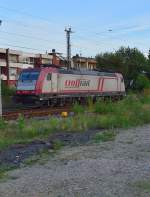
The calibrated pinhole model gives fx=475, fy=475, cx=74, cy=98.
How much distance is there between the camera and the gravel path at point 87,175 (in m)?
6.96

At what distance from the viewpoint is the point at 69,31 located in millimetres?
73812

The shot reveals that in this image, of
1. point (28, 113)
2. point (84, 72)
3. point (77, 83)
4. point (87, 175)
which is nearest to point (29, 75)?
point (77, 83)

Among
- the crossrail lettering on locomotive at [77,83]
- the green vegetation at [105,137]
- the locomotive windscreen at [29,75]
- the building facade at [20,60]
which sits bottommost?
the green vegetation at [105,137]

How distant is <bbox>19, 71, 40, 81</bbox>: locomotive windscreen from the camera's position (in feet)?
114

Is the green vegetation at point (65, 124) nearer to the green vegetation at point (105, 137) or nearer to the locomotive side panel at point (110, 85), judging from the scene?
the green vegetation at point (105, 137)

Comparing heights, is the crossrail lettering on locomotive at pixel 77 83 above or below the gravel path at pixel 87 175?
above

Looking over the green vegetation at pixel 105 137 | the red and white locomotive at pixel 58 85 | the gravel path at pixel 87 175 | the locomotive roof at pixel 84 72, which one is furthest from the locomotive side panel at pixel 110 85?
the gravel path at pixel 87 175

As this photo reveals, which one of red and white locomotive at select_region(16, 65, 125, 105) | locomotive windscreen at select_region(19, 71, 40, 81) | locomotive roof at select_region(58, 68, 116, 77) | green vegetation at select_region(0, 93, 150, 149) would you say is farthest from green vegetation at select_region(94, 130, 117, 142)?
locomotive roof at select_region(58, 68, 116, 77)

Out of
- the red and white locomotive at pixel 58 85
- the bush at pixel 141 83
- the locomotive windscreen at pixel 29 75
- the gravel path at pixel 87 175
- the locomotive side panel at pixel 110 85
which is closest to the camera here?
the gravel path at pixel 87 175

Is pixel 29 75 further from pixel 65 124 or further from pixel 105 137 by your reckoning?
pixel 105 137

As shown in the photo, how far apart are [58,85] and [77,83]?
346 cm

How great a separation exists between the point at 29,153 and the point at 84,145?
6.31 feet

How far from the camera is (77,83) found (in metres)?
39.6

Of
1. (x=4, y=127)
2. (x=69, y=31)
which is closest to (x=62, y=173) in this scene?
(x=4, y=127)
